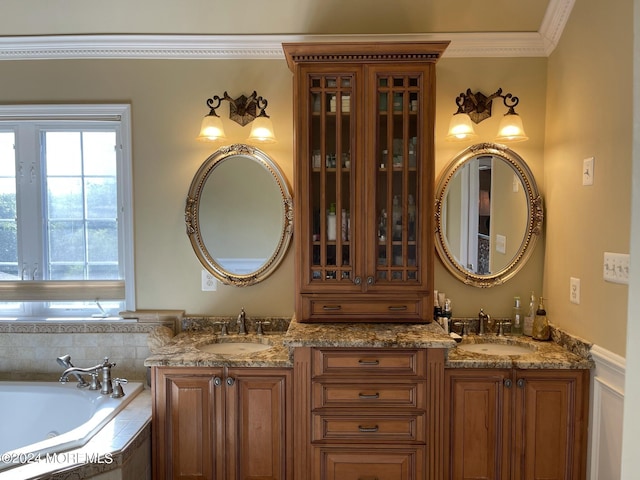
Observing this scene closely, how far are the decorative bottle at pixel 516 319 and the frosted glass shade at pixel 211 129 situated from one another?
189 cm

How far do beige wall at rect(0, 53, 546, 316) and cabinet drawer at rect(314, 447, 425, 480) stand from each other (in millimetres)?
834

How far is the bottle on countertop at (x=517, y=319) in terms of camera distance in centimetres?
245

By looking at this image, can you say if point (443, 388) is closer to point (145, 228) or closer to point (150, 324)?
point (150, 324)

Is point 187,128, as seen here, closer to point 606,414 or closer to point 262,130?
point 262,130

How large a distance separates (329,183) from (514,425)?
1425 mm

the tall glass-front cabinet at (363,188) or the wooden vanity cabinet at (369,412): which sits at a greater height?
the tall glass-front cabinet at (363,188)

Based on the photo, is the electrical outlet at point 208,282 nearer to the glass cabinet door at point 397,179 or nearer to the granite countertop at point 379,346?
the granite countertop at point 379,346

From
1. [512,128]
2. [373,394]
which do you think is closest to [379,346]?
[373,394]

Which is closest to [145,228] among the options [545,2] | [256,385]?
[256,385]

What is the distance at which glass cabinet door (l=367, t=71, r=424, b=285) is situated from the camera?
2133mm

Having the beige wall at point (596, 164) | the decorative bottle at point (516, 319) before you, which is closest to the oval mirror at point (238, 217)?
the decorative bottle at point (516, 319)

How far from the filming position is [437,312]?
7.70ft

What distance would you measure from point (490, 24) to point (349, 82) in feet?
2.92

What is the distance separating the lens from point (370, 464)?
1.98 m
